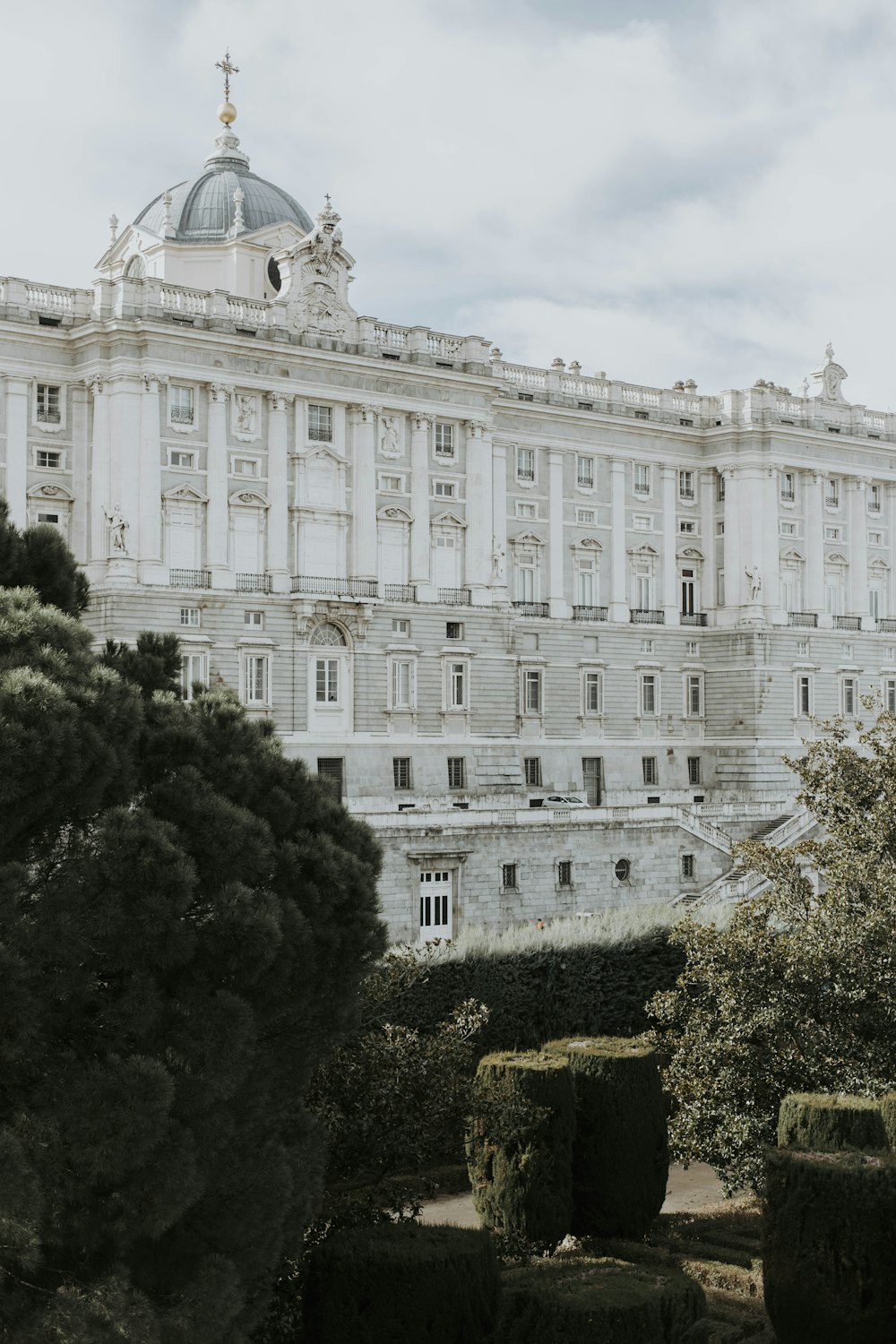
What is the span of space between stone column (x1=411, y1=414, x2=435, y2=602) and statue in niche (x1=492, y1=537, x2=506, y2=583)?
277 cm

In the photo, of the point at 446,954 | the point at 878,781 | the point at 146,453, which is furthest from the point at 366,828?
the point at 146,453

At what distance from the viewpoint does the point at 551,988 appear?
101 feet

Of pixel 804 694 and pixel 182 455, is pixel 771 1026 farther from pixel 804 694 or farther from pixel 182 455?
pixel 804 694

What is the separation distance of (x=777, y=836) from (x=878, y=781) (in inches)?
940

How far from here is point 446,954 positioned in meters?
29.1

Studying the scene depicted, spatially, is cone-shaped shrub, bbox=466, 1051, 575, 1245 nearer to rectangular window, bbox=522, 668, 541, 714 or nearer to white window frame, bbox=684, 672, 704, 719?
rectangular window, bbox=522, 668, 541, 714

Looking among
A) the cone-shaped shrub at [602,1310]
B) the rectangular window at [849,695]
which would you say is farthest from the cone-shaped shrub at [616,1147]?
the rectangular window at [849,695]

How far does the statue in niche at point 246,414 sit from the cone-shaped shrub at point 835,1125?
35.2m

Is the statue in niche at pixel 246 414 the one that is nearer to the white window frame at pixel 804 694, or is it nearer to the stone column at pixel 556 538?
the stone column at pixel 556 538

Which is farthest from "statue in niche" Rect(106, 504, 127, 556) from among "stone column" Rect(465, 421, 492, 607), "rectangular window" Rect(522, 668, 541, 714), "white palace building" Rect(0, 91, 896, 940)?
"rectangular window" Rect(522, 668, 541, 714)

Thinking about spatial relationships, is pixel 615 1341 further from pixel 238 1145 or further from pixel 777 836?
pixel 777 836

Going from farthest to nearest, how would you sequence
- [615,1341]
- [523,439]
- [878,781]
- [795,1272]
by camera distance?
1. [523,439]
2. [878,781]
3. [795,1272]
4. [615,1341]

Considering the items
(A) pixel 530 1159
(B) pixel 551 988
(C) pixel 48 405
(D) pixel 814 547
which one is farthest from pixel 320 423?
(A) pixel 530 1159

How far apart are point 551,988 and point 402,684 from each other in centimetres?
2184
